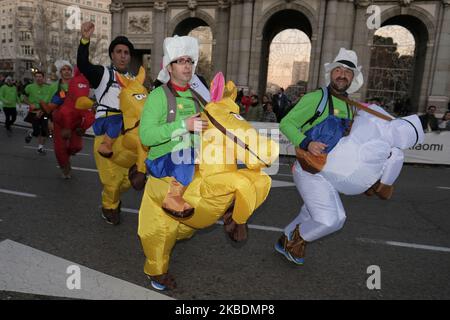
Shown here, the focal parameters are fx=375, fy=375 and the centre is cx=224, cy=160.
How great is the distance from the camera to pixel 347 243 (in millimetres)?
4078

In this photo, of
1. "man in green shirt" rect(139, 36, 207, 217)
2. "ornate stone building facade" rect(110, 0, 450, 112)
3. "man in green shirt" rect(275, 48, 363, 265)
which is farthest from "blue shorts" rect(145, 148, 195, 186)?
"ornate stone building facade" rect(110, 0, 450, 112)

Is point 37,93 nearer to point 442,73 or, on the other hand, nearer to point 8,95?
point 8,95

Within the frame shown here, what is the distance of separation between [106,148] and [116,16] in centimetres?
2309

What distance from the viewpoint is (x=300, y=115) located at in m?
3.29

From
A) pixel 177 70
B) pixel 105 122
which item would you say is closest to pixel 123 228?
pixel 105 122

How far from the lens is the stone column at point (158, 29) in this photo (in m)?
23.2

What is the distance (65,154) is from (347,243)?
4.65 metres

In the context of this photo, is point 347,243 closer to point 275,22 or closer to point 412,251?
point 412,251

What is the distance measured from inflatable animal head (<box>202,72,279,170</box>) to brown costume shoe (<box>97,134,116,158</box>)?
1.87m

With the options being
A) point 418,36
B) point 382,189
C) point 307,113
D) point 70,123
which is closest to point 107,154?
point 307,113

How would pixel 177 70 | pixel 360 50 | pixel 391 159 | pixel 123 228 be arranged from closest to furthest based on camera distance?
pixel 177 70 < pixel 391 159 < pixel 123 228 < pixel 360 50

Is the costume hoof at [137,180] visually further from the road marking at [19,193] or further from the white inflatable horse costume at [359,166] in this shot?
the road marking at [19,193]

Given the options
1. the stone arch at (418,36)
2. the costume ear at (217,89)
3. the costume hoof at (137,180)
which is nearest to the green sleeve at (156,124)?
the costume ear at (217,89)

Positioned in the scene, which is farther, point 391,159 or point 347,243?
point 347,243
